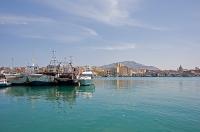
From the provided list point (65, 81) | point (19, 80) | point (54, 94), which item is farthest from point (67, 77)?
point (54, 94)

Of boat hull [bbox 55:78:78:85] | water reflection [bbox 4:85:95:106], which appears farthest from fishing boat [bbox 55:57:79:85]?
water reflection [bbox 4:85:95:106]

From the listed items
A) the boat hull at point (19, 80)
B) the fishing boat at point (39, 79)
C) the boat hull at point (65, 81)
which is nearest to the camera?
the fishing boat at point (39, 79)

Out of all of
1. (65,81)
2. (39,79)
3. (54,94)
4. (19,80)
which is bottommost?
(54,94)

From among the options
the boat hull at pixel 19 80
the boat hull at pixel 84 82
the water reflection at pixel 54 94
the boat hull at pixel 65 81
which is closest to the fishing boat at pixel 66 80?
the boat hull at pixel 65 81

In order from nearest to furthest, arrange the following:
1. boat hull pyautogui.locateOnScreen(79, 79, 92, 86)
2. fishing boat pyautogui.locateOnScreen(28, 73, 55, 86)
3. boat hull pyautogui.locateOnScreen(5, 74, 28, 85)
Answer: fishing boat pyautogui.locateOnScreen(28, 73, 55, 86) < boat hull pyautogui.locateOnScreen(5, 74, 28, 85) < boat hull pyautogui.locateOnScreen(79, 79, 92, 86)

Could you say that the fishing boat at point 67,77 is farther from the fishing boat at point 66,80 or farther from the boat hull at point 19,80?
the boat hull at point 19,80

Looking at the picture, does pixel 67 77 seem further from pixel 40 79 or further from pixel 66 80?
pixel 40 79

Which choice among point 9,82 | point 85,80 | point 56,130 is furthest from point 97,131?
point 9,82

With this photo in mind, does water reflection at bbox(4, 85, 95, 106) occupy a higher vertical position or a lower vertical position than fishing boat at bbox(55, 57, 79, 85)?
lower

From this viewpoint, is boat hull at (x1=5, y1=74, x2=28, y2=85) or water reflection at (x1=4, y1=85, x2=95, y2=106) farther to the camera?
boat hull at (x1=5, y1=74, x2=28, y2=85)

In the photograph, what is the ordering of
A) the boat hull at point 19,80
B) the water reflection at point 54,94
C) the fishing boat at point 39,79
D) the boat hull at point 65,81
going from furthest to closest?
the boat hull at point 19,80 → the boat hull at point 65,81 → the fishing boat at point 39,79 → the water reflection at point 54,94

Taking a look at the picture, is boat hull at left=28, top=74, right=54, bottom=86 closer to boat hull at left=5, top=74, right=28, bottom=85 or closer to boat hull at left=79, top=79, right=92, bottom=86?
boat hull at left=5, top=74, right=28, bottom=85

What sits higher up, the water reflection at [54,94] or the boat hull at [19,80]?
the boat hull at [19,80]

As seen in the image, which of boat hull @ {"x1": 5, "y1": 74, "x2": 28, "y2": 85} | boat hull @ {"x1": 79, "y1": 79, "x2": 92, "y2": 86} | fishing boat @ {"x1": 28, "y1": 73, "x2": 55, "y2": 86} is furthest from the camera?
boat hull @ {"x1": 79, "y1": 79, "x2": 92, "y2": 86}
